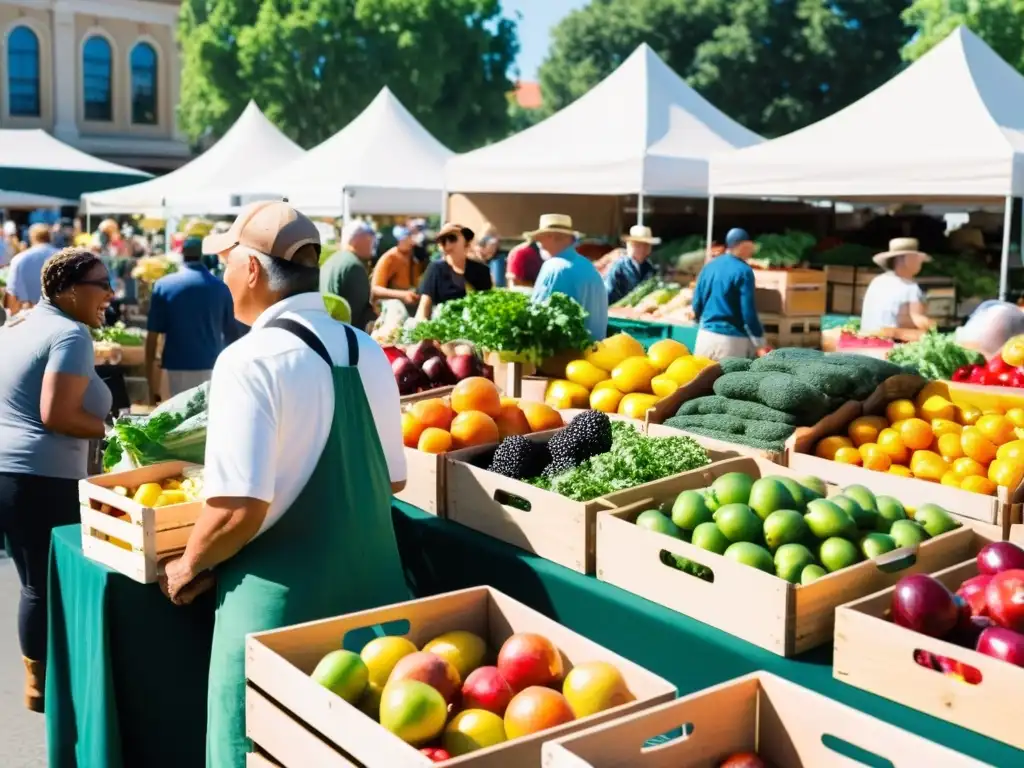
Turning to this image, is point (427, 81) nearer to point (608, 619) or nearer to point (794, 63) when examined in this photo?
point (794, 63)

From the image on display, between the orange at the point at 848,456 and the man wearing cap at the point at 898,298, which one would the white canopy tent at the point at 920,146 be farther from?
the orange at the point at 848,456

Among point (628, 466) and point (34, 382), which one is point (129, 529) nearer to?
point (34, 382)

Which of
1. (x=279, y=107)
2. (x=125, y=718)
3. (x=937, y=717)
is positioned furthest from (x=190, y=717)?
→ (x=279, y=107)

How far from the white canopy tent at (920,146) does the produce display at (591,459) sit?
568 centimetres

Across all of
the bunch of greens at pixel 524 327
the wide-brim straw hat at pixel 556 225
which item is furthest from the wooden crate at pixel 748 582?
the wide-brim straw hat at pixel 556 225

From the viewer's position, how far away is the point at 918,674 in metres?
2.30

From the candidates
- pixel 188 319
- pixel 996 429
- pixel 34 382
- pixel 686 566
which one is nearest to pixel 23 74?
pixel 188 319

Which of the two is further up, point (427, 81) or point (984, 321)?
point (427, 81)

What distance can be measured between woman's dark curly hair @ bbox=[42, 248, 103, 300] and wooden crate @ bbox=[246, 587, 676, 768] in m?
2.04

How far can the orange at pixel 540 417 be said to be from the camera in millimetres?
4094

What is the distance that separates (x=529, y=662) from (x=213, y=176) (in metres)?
17.3

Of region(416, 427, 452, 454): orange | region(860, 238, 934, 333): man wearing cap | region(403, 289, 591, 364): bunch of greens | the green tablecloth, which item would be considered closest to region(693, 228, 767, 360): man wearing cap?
region(860, 238, 934, 333): man wearing cap

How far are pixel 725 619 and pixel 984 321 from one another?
13.6 feet

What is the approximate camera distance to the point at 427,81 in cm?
3891
